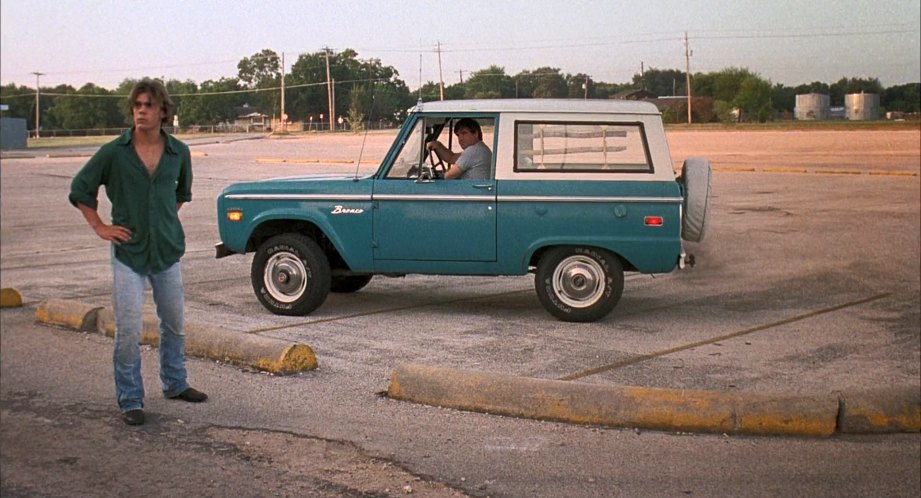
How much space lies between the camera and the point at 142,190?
3561 mm

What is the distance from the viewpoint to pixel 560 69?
4301mm

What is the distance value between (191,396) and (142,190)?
195 cm

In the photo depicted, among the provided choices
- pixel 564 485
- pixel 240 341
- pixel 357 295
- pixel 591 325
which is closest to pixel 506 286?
pixel 357 295

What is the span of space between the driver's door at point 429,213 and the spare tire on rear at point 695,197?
3.75 ft

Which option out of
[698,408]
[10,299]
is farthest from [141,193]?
[10,299]

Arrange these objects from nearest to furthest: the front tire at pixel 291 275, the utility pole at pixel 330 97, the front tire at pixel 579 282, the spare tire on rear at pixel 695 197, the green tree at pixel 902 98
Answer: the utility pole at pixel 330 97
the green tree at pixel 902 98
the spare tire on rear at pixel 695 197
the front tire at pixel 579 282
the front tire at pixel 291 275

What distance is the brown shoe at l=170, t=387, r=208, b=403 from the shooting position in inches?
209

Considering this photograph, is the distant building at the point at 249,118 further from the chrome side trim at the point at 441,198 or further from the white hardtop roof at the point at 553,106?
the chrome side trim at the point at 441,198

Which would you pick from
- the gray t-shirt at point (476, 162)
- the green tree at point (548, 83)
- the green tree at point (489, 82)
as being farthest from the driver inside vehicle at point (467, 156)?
the green tree at point (489, 82)

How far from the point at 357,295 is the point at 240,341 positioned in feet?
8.92

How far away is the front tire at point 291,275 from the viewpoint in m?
7.75

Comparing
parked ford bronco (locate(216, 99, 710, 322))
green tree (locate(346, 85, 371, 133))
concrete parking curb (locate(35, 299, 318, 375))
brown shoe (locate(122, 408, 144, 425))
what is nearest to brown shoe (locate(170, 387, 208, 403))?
brown shoe (locate(122, 408, 144, 425))

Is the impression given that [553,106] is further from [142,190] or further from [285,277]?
[142,190]

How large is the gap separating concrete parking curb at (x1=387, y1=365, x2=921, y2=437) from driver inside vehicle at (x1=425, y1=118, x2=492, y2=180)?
211 centimetres
